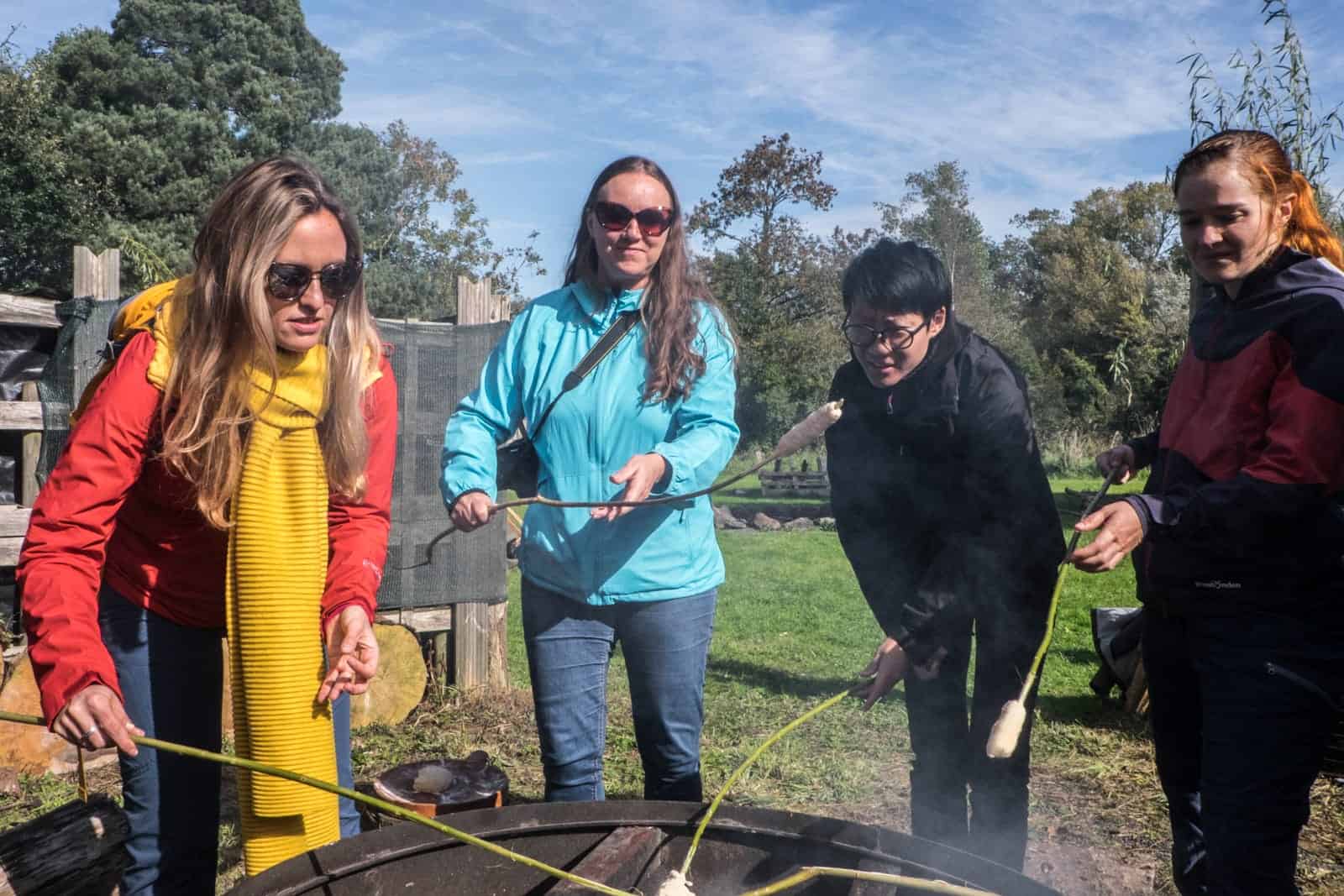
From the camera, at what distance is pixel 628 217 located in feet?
8.09

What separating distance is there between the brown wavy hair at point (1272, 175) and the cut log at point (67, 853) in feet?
10.1

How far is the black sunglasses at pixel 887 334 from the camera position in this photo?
2.43 meters

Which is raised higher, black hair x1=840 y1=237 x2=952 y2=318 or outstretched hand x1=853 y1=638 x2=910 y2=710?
black hair x1=840 y1=237 x2=952 y2=318

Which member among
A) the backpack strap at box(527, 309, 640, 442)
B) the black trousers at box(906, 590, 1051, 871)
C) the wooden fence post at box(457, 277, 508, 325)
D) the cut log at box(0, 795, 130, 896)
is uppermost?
the wooden fence post at box(457, 277, 508, 325)

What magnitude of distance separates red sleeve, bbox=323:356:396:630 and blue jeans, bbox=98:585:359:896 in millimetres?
286

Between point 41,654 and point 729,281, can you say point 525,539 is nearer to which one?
point 41,654

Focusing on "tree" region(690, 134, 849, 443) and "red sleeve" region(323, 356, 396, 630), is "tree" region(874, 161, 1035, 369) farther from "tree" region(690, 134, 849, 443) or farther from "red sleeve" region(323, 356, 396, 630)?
"red sleeve" region(323, 356, 396, 630)

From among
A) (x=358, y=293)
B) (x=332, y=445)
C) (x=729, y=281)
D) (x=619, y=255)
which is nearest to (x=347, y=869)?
(x=332, y=445)

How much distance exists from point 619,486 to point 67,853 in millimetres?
1886

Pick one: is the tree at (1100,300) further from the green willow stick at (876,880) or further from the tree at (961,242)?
the green willow stick at (876,880)

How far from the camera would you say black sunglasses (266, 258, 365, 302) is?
1964 millimetres

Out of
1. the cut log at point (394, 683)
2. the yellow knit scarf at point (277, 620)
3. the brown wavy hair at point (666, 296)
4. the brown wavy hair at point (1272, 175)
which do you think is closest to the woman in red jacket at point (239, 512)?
the yellow knit scarf at point (277, 620)

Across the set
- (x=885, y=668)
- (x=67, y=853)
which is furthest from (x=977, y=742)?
(x=67, y=853)

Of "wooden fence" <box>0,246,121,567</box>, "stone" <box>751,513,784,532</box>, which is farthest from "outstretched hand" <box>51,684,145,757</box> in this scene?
"stone" <box>751,513,784,532</box>
